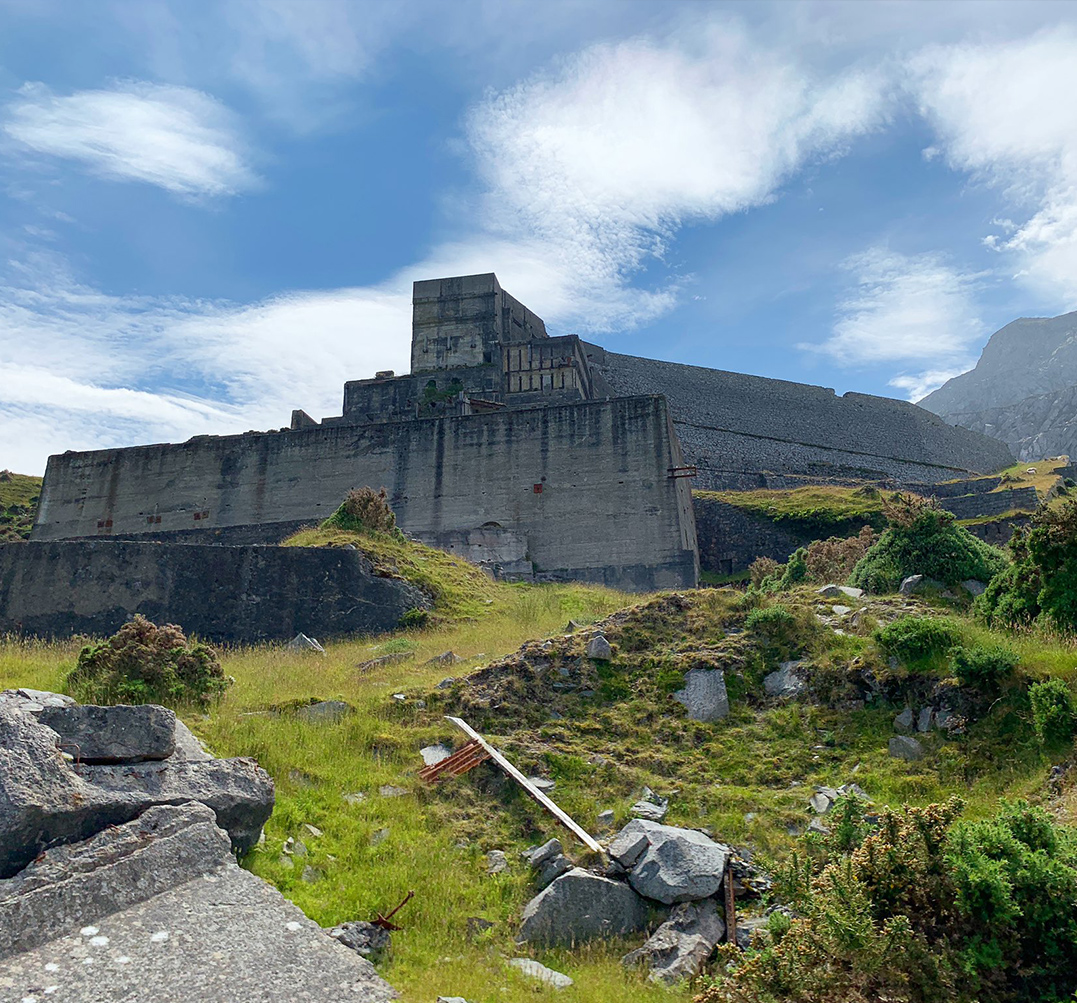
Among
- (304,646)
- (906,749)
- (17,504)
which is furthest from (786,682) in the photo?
(17,504)

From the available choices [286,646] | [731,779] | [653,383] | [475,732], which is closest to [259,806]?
[475,732]

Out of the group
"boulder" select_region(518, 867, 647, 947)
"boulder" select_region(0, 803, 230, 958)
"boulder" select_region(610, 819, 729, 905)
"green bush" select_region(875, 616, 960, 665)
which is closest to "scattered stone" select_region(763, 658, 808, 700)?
"green bush" select_region(875, 616, 960, 665)

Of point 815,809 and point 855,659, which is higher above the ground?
point 855,659

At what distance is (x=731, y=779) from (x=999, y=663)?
2.65 metres

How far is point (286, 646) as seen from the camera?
47.5 feet

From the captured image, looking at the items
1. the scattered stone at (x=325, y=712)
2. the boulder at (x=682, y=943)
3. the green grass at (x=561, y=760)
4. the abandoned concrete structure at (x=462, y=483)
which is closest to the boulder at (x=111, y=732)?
the green grass at (x=561, y=760)

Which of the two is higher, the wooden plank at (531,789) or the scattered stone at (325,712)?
the scattered stone at (325,712)

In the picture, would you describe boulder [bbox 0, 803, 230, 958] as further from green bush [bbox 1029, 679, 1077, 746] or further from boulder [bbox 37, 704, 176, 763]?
green bush [bbox 1029, 679, 1077, 746]

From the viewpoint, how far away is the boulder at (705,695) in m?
9.48

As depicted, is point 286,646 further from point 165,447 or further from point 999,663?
point 165,447

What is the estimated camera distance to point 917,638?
913 centimetres

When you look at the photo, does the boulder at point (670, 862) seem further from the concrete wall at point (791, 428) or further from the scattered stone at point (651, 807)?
the concrete wall at point (791, 428)

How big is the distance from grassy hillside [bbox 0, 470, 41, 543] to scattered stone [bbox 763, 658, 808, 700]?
30.7 m

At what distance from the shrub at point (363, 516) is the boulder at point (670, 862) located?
43.8 ft
